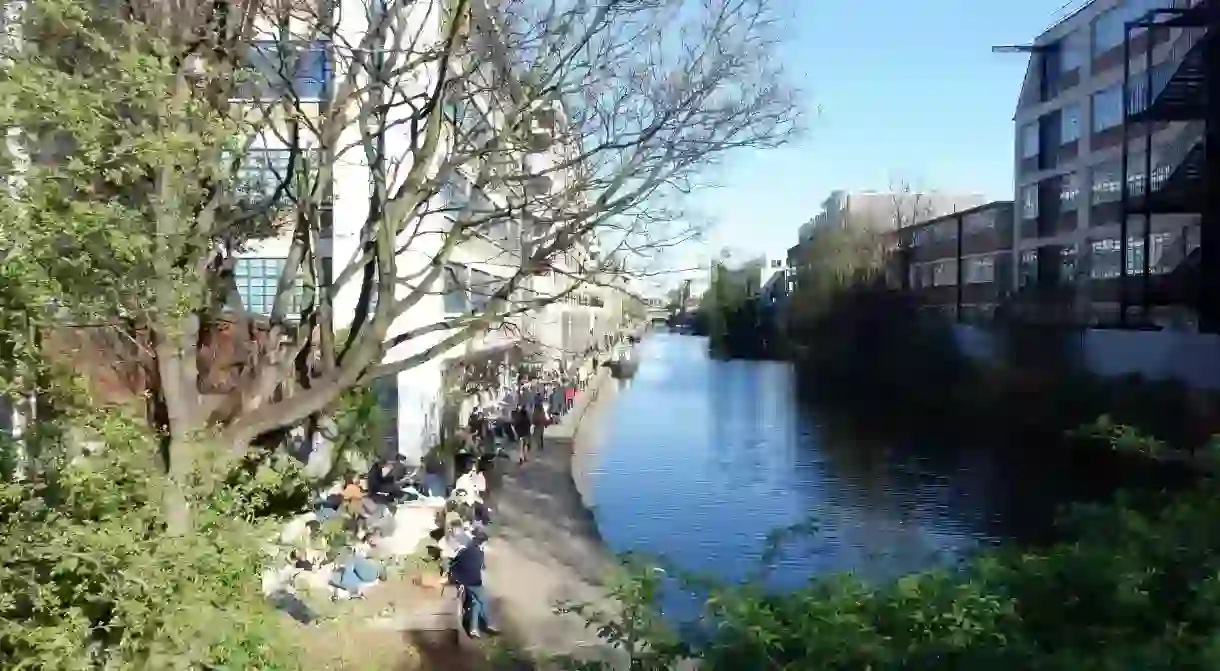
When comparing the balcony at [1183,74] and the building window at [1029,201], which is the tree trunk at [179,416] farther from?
the building window at [1029,201]

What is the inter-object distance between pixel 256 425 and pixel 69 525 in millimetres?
1881

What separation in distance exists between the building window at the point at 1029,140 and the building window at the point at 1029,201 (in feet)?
2.89

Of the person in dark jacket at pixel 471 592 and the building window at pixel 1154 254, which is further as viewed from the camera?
the building window at pixel 1154 254

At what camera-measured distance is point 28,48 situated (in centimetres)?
387

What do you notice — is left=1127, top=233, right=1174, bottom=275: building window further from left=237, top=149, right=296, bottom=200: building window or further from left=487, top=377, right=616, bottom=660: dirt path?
left=237, top=149, right=296, bottom=200: building window

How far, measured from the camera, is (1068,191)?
2834cm

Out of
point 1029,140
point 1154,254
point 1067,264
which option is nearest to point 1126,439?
point 1154,254

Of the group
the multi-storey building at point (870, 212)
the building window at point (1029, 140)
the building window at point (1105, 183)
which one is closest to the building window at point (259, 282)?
the multi-storey building at point (870, 212)

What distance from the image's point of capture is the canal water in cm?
1514

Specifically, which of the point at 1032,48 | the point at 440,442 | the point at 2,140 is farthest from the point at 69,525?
the point at 1032,48

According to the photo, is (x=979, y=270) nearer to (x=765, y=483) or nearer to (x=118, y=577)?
(x=765, y=483)

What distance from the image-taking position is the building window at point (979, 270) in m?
34.5

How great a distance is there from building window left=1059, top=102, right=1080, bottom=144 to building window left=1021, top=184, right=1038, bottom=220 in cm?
209

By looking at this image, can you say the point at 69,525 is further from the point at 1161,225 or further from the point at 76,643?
the point at 1161,225
